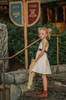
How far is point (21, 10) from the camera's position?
420 cm

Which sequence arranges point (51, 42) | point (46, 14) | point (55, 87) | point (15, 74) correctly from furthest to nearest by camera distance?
point (46, 14), point (51, 42), point (15, 74), point (55, 87)

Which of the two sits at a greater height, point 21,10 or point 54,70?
point 21,10

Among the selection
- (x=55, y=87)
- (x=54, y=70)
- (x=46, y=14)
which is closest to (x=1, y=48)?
(x=54, y=70)

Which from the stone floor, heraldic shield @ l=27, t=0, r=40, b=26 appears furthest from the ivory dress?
heraldic shield @ l=27, t=0, r=40, b=26

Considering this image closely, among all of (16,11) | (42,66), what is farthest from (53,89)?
(16,11)

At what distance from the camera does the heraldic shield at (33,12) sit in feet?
13.5

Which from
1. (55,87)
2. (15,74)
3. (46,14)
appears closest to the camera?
(55,87)

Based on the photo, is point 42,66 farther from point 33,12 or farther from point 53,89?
point 33,12

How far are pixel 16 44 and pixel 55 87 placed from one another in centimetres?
230

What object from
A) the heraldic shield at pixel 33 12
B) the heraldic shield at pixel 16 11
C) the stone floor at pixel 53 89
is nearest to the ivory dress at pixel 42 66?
the stone floor at pixel 53 89

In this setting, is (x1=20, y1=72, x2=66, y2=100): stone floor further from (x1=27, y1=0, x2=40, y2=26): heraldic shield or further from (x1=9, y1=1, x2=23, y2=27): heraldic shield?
(x1=9, y1=1, x2=23, y2=27): heraldic shield

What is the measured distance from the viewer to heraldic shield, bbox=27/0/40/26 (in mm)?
4107

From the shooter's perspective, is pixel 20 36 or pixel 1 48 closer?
pixel 1 48

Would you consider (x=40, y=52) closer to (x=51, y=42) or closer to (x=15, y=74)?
(x=15, y=74)
